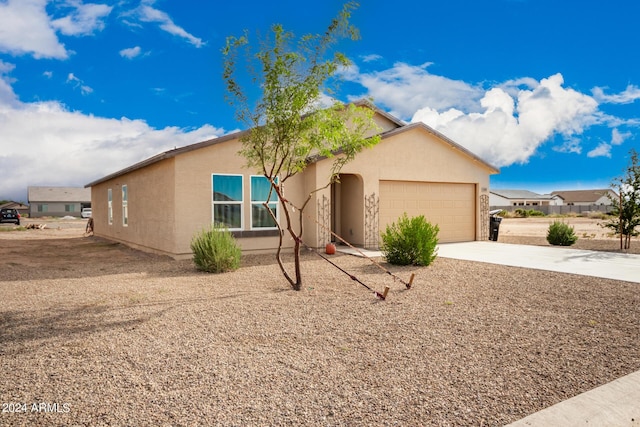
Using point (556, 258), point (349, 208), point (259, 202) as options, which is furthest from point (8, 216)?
point (556, 258)

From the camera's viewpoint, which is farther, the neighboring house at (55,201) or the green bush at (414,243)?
the neighboring house at (55,201)

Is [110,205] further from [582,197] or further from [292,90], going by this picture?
[582,197]

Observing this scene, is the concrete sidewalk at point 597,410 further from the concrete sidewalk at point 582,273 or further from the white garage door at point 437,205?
the white garage door at point 437,205

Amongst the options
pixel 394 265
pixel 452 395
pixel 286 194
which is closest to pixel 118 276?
pixel 286 194

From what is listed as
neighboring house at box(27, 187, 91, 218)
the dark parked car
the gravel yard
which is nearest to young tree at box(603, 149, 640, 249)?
the gravel yard

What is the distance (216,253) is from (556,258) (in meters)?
9.39

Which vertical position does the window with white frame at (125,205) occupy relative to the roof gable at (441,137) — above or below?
below

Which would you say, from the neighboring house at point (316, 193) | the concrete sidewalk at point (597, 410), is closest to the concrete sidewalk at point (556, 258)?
the neighboring house at point (316, 193)

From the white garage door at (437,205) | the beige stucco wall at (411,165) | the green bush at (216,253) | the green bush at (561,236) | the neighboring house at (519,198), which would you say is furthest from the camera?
the neighboring house at (519,198)

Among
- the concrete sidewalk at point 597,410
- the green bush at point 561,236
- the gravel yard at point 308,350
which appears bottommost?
the concrete sidewalk at point 597,410

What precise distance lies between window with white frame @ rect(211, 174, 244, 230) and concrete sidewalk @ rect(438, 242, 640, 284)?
645cm

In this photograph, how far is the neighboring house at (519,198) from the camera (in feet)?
264

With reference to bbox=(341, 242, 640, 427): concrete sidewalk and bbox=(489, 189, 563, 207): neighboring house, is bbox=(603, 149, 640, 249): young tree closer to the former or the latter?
bbox=(341, 242, 640, 427): concrete sidewalk

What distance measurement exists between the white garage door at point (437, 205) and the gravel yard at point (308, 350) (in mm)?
6863
